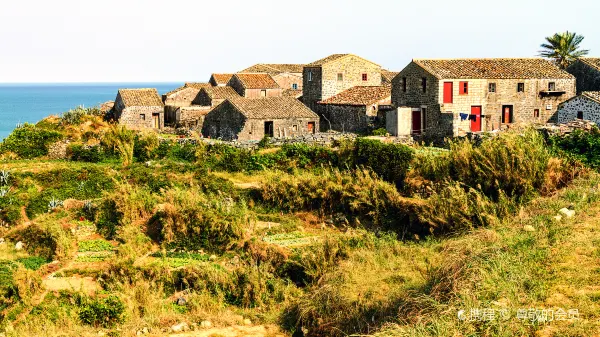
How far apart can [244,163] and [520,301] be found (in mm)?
20135

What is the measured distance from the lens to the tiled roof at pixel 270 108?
40.3 metres

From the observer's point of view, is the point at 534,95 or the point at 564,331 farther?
the point at 534,95

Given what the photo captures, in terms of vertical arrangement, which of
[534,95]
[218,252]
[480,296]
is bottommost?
[218,252]

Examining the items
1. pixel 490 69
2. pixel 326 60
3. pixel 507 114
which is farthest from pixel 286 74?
pixel 507 114

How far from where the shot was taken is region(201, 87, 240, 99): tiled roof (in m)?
51.0

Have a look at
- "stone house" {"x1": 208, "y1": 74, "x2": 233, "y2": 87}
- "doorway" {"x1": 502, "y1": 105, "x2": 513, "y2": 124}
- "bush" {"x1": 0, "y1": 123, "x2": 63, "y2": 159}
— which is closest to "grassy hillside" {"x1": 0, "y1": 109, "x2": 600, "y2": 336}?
"bush" {"x1": 0, "y1": 123, "x2": 63, "y2": 159}

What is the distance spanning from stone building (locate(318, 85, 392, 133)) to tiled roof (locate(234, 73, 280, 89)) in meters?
7.78

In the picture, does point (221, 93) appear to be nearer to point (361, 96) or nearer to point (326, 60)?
point (326, 60)

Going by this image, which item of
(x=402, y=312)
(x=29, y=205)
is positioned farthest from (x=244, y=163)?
(x=402, y=312)

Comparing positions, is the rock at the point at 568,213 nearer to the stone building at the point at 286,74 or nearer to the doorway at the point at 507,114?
the doorway at the point at 507,114

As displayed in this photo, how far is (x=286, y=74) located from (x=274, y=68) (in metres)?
3.22

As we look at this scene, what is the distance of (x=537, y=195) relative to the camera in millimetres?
20016

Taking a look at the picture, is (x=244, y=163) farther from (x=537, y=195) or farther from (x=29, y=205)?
(x=537, y=195)

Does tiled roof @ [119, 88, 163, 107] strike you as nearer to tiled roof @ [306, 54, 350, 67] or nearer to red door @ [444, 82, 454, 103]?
tiled roof @ [306, 54, 350, 67]
